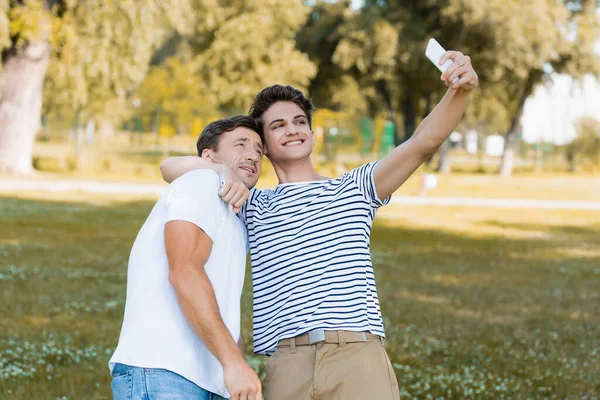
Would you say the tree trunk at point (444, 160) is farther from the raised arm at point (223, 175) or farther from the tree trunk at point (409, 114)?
the raised arm at point (223, 175)

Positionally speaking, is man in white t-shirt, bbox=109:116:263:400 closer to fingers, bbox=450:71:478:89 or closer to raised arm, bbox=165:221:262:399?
raised arm, bbox=165:221:262:399

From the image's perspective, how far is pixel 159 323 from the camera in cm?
284

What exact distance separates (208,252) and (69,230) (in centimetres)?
1367

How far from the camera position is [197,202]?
2855 millimetres

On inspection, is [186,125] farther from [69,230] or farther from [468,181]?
[69,230]

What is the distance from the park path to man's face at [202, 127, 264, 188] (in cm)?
2053

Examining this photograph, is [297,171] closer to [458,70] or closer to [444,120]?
[444,120]

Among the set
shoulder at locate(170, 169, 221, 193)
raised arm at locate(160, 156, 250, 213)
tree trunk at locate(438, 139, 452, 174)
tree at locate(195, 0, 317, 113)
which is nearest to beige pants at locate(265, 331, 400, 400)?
raised arm at locate(160, 156, 250, 213)

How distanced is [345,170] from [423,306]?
84.0ft

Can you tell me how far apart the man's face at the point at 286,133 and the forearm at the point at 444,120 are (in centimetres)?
49

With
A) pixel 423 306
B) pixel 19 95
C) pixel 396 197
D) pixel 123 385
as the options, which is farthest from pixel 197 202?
pixel 19 95

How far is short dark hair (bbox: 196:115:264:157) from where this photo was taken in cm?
344

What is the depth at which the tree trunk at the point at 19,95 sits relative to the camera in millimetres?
26656

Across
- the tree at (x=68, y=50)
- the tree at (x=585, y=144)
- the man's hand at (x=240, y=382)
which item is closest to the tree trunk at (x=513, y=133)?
the tree at (x=585, y=144)
